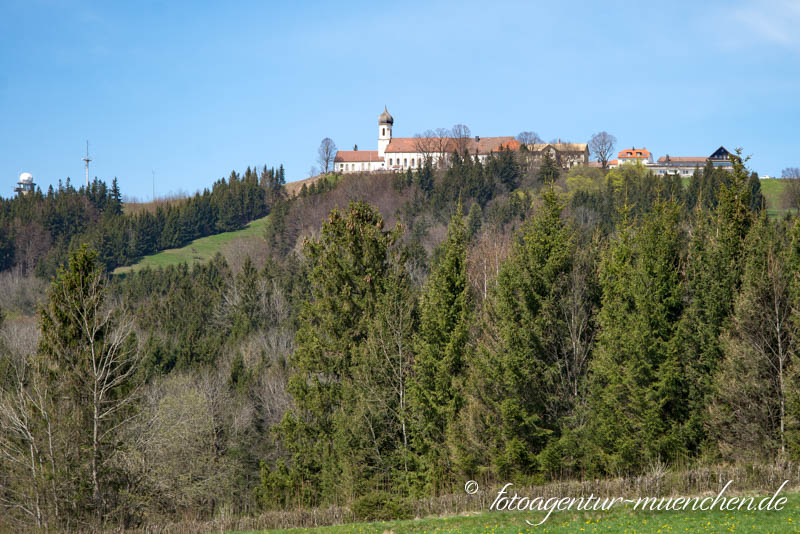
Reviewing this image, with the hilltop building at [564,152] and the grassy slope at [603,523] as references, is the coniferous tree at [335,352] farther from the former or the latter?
the hilltop building at [564,152]

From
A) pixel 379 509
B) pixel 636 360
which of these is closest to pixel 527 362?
pixel 636 360

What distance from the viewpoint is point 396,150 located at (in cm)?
18525

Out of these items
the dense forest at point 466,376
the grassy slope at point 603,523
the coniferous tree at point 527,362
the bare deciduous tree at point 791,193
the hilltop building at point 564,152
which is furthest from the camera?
the hilltop building at point 564,152

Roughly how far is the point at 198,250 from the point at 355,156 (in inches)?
2650

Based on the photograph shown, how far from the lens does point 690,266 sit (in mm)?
30484

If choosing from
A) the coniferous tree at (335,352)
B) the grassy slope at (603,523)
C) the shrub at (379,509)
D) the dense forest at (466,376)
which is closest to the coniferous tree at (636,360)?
the dense forest at (466,376)

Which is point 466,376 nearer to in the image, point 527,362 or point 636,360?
point 527,362

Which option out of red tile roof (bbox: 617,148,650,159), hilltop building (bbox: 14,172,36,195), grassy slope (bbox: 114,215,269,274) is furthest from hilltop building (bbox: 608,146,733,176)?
hilltop building (bbox: 14,172,36,195)

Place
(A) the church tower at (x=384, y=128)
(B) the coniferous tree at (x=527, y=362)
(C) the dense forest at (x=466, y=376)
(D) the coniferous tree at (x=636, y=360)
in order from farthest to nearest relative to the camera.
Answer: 1. (A) the church tower at (x=384, y=128)
2. (B) the coniferous tree at (x=527, y=362)
3. (D) the coniferous tree at (x=636, y=360)
4. (C) the dense forest at (x=466, y=376)

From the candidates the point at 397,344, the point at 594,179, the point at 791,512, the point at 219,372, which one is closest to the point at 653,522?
the point at 791,512

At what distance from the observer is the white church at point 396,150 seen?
172 metres

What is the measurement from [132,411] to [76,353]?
2.81 metres

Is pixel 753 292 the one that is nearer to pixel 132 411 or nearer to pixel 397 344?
pixel 397 344

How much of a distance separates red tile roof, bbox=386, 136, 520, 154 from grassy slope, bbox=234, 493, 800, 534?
5972 inches
